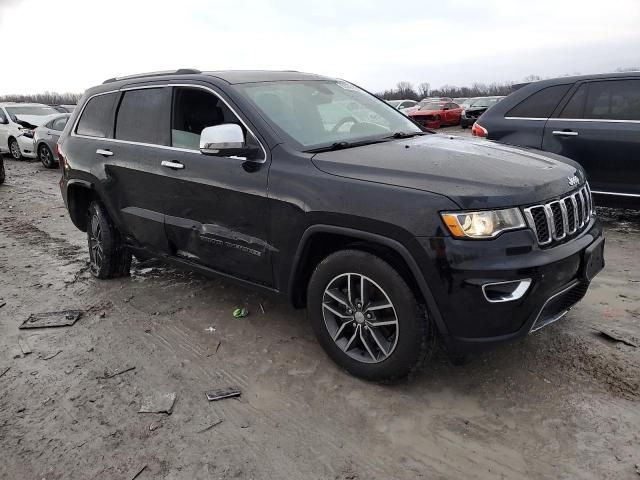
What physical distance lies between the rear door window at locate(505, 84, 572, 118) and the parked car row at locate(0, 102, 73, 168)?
37.8 feet

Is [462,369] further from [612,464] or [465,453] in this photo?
[612,464]

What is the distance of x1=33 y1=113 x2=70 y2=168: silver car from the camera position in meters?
13.5

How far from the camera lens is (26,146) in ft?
49.2

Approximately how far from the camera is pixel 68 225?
299 inches

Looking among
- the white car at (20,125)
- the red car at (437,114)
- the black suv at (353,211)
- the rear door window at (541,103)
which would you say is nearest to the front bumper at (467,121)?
the red car at (437,114)

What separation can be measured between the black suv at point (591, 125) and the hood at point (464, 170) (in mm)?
2709

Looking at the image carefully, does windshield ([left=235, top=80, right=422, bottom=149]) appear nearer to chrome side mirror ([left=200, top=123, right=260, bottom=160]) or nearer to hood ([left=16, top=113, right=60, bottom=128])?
chrome side mirror ([left=200, top=123, right=260, bottom=160])

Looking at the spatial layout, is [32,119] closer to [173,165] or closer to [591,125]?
[173,165]

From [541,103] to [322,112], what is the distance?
3689 millimetres

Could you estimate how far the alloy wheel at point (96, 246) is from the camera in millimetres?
4980

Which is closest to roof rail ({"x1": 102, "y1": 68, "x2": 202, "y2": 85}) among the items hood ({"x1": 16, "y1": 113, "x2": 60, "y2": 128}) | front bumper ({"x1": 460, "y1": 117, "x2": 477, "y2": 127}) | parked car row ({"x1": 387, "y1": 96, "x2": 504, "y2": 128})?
hood ({"x1": 16, "y1": 113, "x2": 60, "y2": 128})

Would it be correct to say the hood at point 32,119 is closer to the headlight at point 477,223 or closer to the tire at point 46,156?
the tire at point 46,156

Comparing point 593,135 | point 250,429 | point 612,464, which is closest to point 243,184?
point 250,429

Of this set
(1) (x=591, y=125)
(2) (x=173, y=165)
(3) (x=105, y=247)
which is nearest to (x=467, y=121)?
(1) (x=591, y=125)
